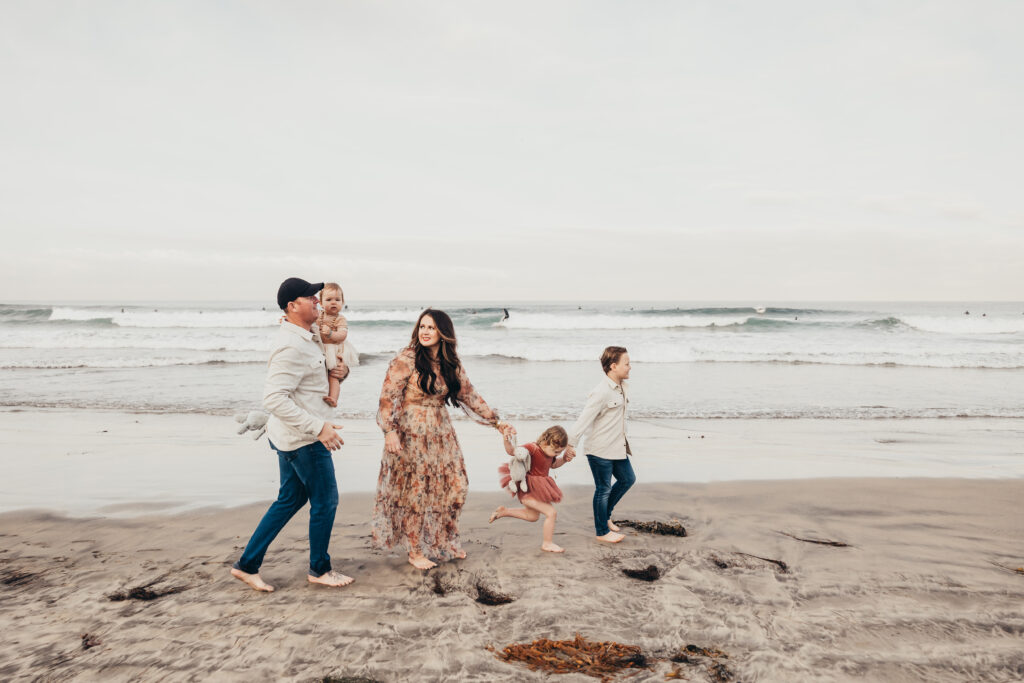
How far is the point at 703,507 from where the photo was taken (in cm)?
553

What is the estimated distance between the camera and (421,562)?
4.11 metres

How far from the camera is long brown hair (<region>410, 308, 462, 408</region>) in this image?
4008 millimetres

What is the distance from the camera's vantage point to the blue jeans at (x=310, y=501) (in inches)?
143

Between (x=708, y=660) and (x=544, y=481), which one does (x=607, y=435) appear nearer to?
(x=544, y=481)

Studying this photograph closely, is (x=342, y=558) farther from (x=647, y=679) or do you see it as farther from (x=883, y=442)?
(x=883, y=442)

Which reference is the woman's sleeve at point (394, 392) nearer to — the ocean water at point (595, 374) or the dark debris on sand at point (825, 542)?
the dark debris on sand at point (825, 542)

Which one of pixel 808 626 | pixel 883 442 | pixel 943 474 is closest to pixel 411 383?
pixel 808 626

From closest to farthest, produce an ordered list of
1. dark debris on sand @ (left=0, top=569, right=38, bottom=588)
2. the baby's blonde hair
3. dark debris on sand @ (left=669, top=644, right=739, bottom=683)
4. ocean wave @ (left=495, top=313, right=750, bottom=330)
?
1. dark debris on sand @ (left=669, top=644, right=739, bottom=683)
2. dark debris on sand @ (left=0, top=569, right=38, bottom=588)
3. the baby's blonde hair
4. ocean wave @ (left=495, top=313, right=750, bottom=330)

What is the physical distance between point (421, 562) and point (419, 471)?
673 millimetres

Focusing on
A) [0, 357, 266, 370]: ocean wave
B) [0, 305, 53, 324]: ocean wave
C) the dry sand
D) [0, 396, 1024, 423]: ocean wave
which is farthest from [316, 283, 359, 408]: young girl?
[0, 305, 53, 324]: ocean wave

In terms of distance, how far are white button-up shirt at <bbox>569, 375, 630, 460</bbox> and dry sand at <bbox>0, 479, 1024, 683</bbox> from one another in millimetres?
783

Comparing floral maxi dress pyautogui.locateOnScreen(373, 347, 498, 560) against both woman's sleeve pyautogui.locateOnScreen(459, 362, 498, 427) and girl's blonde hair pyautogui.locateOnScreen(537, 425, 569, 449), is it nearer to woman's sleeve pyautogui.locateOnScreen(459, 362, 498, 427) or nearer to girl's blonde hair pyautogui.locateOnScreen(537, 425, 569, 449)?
woman's sleeve pyautogui.locateOnScreen(459, 362, 498, 427)

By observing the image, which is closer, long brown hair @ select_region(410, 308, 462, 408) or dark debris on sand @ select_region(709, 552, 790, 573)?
long brown hair @ select_region(410, 308, 462, 408)

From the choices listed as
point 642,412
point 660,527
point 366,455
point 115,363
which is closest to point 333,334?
point 660,527
